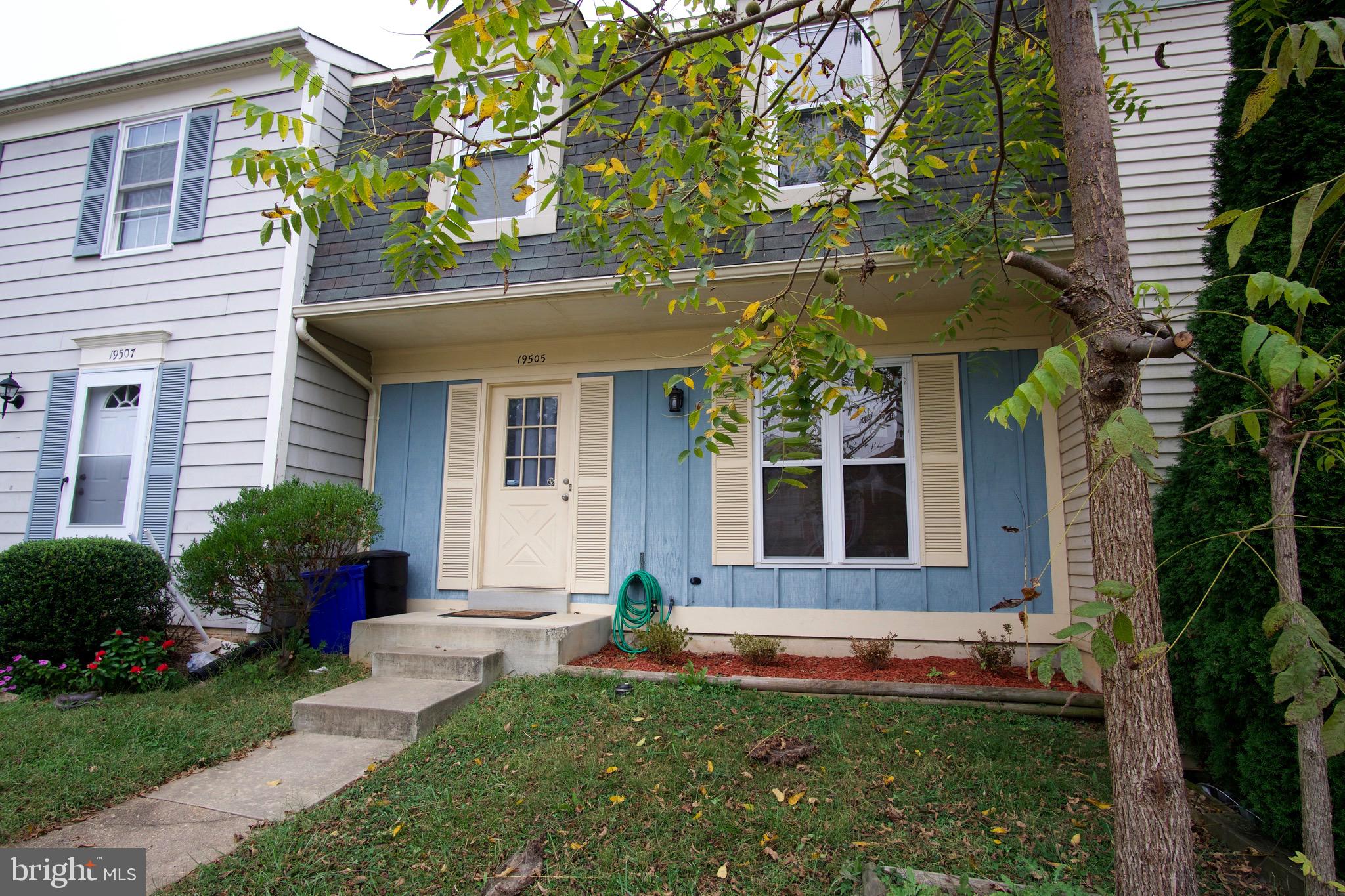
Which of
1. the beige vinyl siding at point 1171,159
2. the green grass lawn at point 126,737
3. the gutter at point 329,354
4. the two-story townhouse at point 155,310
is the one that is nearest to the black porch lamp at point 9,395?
the two-story townhouse at point 155,310

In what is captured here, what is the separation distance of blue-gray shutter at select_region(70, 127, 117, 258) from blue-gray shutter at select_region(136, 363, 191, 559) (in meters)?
1.63

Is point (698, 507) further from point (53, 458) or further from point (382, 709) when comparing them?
point (53, 458)

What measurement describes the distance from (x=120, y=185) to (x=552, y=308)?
462cm

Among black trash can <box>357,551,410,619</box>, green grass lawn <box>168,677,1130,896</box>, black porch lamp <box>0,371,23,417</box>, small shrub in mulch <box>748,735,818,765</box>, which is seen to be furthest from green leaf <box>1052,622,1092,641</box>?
black porch lamp <box>0,371,23,417</box>

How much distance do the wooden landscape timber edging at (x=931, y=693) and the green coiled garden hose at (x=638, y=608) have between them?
0.98 meters

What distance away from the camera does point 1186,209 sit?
4.44 meters

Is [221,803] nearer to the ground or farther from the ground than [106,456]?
nearer to the ground

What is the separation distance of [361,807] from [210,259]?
534 cm

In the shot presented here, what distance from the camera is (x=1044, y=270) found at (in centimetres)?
228

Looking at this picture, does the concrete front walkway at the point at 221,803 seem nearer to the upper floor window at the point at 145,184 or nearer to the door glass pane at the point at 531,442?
the door glass pane at the point at 531,442

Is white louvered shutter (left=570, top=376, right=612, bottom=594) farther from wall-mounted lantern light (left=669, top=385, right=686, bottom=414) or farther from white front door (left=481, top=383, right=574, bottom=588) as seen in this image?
wall-mounted lantern light (left=669, top=385, right=686, bottom=414)

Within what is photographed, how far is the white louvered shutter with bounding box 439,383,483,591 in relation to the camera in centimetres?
613

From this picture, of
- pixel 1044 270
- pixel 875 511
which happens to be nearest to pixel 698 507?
pixel 875 511

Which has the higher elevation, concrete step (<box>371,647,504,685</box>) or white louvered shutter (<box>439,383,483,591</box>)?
white louvered shutter (<box>439,383,483,591</box>)
